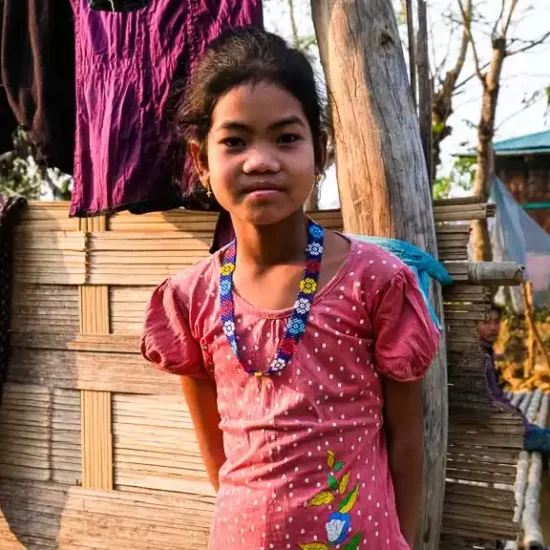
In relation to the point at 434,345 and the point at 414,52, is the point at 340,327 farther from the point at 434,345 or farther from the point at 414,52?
the point at 414,52

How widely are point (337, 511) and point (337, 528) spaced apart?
0.10 ft

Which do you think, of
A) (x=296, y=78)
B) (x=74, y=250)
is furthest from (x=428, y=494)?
(x=74, y=250)

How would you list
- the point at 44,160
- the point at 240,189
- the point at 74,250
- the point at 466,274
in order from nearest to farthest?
the point at 240,189
the point at 466,274
the point at 44,160
the point at 74,250

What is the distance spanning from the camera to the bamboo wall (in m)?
2.32

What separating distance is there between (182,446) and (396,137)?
48.7 inches

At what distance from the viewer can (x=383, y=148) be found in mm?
1776

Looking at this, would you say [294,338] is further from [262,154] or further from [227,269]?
[262,154]

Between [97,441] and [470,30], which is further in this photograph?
[470,30]

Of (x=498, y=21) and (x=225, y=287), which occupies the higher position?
(x=498, y=21)

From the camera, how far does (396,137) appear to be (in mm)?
1782

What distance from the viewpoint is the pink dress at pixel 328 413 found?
1266 millimetres

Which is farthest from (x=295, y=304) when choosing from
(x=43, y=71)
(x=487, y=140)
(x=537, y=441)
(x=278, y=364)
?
(x=487, y=140)

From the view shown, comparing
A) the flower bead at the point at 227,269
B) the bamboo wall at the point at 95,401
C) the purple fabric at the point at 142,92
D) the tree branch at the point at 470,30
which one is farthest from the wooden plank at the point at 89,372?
the tree branch at the point at 470,30

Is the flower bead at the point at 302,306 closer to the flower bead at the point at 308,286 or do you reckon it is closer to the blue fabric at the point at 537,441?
the flower bead at the point at 308,286
